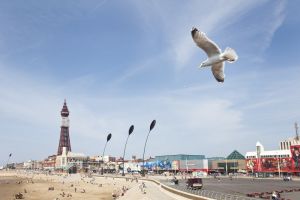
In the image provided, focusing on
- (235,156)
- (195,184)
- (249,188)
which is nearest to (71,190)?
(195,184)

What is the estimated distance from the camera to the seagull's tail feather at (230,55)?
14892 millimetres

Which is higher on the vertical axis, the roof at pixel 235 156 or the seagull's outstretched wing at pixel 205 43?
the seagull's outstretched wing at pixel 205 43

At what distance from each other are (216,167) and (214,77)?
163 metres

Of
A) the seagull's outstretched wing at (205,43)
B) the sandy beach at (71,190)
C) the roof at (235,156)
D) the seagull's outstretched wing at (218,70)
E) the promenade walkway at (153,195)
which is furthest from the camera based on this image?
the roof at (235,156)

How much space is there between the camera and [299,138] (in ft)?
602

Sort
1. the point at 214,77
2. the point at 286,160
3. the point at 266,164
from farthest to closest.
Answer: the point at 266,164
the point at 286,160
the point at 214,77

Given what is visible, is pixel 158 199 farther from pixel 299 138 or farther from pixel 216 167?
pixel 299 138

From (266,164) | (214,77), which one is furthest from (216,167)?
(214,77)

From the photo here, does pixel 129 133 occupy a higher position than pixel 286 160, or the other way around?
pixel 129 133

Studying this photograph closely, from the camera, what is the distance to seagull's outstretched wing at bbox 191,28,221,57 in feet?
48.6

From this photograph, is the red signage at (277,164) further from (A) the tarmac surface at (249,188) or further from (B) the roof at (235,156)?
(A) the tarmac surface at (249,188)

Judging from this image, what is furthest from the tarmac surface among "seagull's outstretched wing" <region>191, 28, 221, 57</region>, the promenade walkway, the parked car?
"seagull's outstretched wing" <region>191, 28, 221, 57</region>

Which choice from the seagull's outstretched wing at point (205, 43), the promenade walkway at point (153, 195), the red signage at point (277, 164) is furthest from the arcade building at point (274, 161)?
the seagull's outstretched wing at point (205, 43)

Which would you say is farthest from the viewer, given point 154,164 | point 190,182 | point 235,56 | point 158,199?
point 154,164
